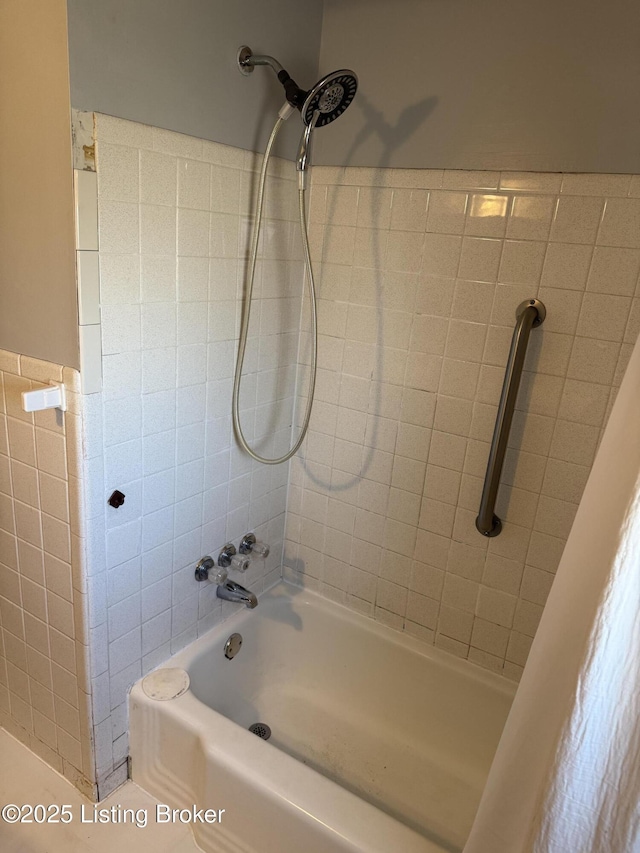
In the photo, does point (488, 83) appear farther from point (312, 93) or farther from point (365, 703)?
point (365, 703)

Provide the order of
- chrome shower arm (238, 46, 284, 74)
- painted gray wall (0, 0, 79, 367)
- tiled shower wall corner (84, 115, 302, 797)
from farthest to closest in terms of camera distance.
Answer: chrome shower arm (238, 46, 284, 74) < tiled shower wall corner (84, 115, 302, 797) < painted gray wall (0, 0, 79, 367)

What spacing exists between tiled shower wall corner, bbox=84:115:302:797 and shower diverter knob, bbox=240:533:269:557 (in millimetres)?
36

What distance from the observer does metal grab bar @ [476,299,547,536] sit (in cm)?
135

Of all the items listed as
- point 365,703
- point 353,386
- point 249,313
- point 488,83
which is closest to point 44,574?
point 249,313

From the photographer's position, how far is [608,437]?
858 mm

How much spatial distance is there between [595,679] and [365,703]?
3.92 feet

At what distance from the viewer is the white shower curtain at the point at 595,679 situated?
771 millimetres

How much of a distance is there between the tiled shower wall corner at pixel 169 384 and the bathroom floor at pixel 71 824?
7cm

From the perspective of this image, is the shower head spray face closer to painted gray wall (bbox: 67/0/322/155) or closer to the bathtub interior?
painted gray wall (bbox: 67/0/322/155)

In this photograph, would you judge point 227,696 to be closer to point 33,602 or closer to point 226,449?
point 33,602

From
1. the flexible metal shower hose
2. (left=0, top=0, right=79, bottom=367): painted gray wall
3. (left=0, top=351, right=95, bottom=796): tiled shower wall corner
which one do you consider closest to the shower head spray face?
the flexible metal shower hose

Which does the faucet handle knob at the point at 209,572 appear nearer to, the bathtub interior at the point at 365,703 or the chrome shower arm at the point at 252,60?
the bathtub interior at the point at 365,703

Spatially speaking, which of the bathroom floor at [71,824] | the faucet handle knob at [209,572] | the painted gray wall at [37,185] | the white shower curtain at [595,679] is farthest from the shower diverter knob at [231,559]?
the white shower curtain at [595,679]

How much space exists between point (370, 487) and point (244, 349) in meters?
0.58
